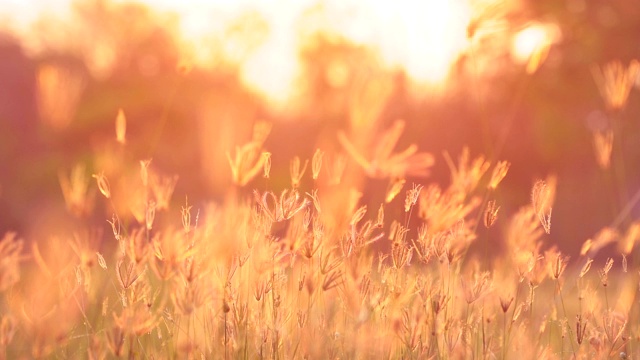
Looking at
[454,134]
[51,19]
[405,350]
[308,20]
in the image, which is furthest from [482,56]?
[405,350]

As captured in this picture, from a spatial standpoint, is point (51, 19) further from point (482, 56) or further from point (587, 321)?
point (587, 321)

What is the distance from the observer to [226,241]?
1.89 m

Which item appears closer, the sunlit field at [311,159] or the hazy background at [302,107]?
the sunlit field at [311,159]

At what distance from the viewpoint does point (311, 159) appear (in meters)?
14.1

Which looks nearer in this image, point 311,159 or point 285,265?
point 285,265

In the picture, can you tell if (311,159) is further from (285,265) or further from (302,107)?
(285,265)

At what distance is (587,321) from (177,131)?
1545 centimetres

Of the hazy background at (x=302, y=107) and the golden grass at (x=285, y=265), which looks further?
the hazy background at (x=302, y=107)

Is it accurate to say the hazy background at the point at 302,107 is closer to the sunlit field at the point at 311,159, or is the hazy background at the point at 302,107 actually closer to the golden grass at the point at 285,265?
the sunlit field at the point at 311,159

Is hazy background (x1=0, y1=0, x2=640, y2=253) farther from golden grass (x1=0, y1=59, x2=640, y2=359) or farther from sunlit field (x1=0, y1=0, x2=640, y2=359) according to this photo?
golden grass (x1=0, y1=59, x2=640, y2=359)

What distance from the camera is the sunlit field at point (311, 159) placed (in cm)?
192

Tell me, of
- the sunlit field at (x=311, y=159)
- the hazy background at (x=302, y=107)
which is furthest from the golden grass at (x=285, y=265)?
the hazy background at (x=302, y=107)

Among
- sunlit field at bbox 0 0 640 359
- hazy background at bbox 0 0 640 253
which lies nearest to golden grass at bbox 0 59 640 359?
sunlit field at bbox 0 0 640 359

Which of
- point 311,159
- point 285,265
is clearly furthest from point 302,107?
point 285,265
